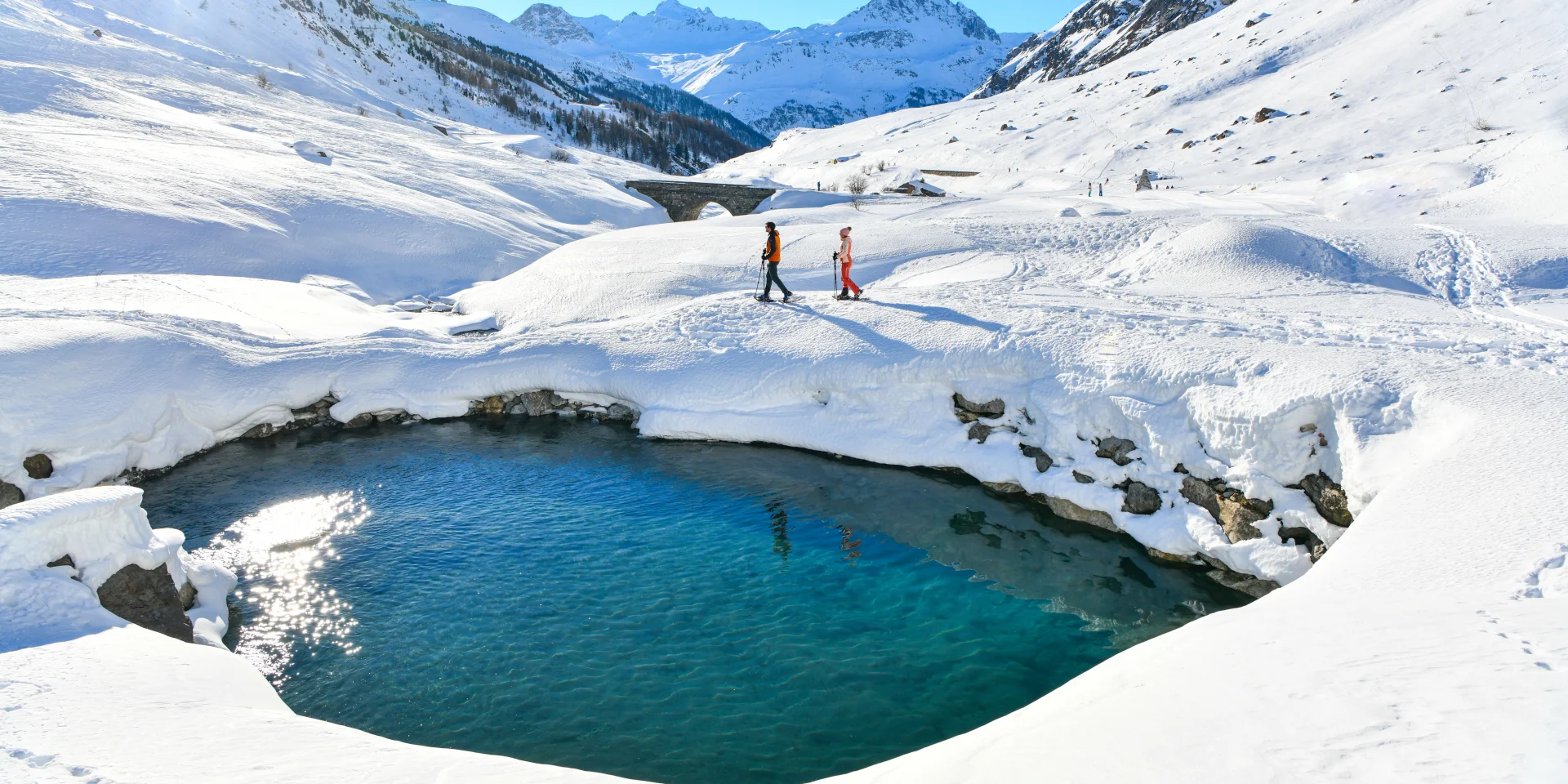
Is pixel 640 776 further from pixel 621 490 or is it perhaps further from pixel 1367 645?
pixel 621 490

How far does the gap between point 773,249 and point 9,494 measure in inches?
556

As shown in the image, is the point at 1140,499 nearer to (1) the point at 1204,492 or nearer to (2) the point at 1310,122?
(1) the point at 1204,492

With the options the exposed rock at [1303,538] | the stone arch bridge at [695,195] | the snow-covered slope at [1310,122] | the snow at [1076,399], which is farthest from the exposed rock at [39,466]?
the snow-covered slope at [1310,122]

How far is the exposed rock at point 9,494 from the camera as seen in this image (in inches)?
479

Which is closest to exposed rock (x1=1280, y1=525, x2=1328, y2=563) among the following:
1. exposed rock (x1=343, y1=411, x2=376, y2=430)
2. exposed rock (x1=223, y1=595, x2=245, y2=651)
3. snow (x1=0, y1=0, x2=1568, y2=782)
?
snow (x1=0, y1=0, x2=1568, y2=782)

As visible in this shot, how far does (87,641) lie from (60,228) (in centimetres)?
1910

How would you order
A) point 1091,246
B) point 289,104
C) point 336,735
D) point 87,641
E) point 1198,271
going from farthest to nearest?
point 289,104 → point 1091,246 → point 1198,271 → point 87,641 → point 336,735

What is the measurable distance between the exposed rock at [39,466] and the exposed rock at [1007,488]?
15.7 metres

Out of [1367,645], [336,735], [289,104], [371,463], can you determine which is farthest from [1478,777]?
[289,104]

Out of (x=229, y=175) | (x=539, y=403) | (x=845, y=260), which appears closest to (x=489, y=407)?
(x=539, y=403)

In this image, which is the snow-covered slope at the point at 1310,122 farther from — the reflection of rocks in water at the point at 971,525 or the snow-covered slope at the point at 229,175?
the snow-covered slope at the point at 229,175

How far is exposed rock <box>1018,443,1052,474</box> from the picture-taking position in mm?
13734

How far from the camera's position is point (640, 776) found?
728 cm

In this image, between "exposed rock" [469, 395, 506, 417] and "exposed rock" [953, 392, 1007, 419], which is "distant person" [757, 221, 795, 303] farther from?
"exposed rock" [469, 395, 506, 417]
